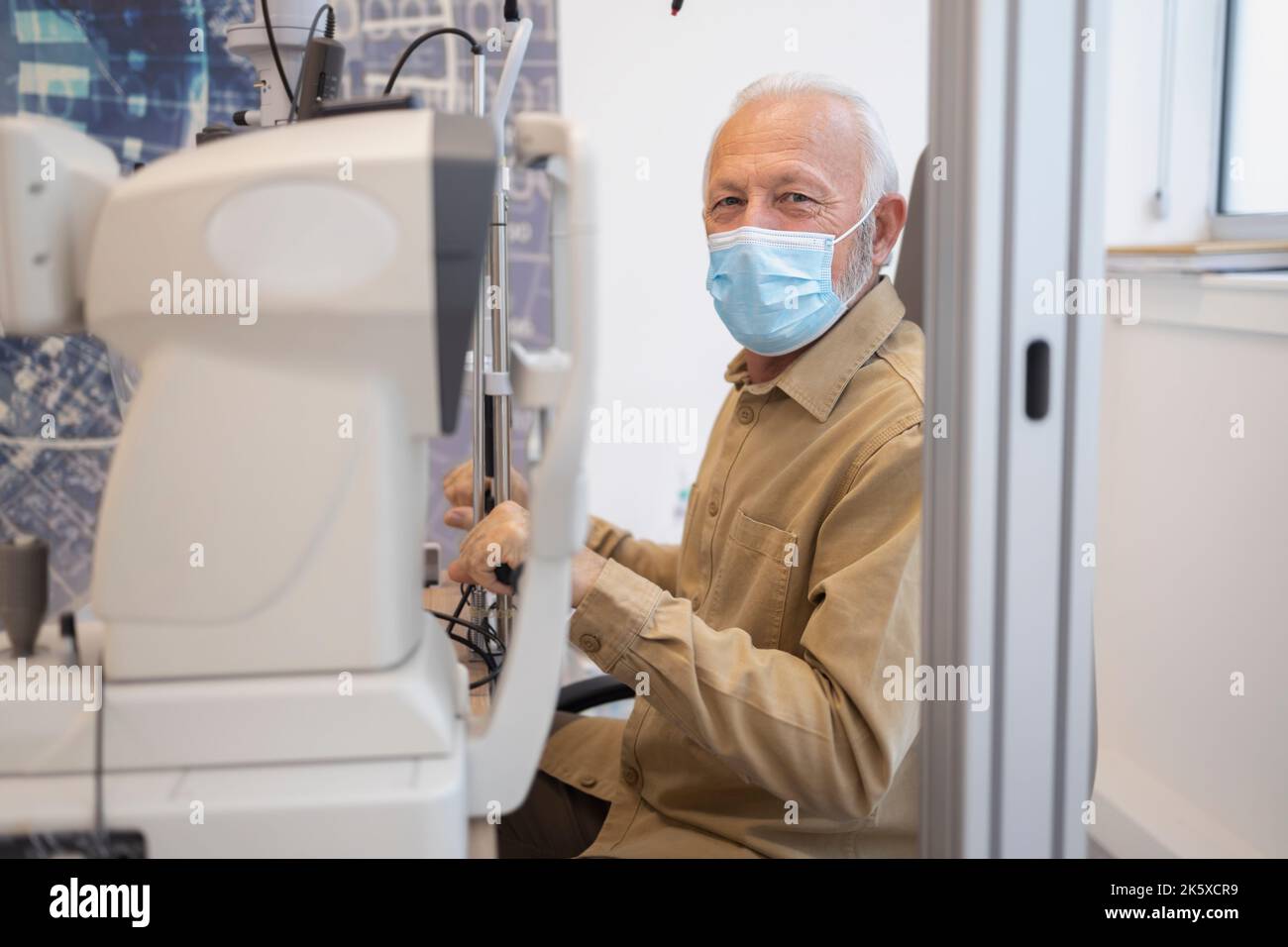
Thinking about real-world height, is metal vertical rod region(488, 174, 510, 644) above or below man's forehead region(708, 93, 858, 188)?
below

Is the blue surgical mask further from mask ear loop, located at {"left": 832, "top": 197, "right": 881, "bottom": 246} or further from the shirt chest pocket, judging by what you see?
the shirt chest pocket

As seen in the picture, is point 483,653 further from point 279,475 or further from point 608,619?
point 279,475

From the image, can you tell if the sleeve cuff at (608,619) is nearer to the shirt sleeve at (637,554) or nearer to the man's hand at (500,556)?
the man's hand at (500,556)

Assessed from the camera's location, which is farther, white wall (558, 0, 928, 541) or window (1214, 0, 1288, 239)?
white wall (558, 0, 928, 541)

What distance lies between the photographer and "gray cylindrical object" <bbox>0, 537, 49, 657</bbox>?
757mm

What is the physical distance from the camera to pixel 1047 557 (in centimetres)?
78

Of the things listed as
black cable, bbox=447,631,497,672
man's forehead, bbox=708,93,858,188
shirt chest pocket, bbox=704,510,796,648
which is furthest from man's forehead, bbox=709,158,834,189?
black cable, bbox=447,631,497,672

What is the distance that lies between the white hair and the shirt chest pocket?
42 cm

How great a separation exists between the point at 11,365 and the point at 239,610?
2.09m

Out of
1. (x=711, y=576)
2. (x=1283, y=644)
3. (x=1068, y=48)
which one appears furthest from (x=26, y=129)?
(x=1283, y=644)

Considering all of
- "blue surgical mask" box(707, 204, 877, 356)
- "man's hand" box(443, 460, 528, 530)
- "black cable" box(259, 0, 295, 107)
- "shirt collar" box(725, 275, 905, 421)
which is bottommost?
"man's hand" box(443, 460, 528, 530)

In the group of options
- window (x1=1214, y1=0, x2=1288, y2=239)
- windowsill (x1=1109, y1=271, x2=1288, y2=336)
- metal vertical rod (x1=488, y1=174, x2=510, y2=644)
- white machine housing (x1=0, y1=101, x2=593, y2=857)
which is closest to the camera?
white machine housing (x1=0, y1=101, x2=593, y2=857)

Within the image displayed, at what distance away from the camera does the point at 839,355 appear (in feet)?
4.21

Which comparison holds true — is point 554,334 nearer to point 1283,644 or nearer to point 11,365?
point 1283,644
